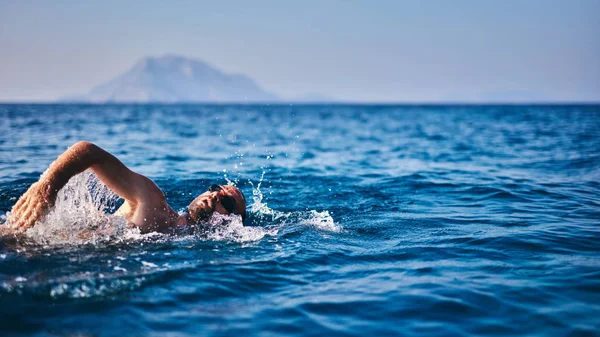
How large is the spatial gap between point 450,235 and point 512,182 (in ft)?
20.3

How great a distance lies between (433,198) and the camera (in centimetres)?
1052

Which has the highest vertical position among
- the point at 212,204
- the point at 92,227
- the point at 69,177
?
the point at 69,177

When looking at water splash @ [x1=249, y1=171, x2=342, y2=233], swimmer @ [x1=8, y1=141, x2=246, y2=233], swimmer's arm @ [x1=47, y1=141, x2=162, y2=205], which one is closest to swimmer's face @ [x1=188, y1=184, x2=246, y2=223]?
swimmer @ [x1=8, y1=141, x2=246, y2=233]

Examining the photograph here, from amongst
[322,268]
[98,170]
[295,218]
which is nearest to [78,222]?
[98,170]

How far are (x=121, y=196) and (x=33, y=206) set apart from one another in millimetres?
958

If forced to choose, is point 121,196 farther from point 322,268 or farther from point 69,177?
→ point 322,268

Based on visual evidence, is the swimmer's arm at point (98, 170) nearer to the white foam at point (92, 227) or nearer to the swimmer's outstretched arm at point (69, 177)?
the swimmer's outstretched arm at point (69, 177)

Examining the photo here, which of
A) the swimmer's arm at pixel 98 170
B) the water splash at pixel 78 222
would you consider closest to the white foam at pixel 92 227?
the water splash at pixel 78 222

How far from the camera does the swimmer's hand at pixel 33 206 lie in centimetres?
529

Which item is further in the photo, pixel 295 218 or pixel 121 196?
pixel 295 218

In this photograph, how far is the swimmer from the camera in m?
5.26

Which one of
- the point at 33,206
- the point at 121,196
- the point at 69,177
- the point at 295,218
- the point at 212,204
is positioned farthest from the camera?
the point at 295,218

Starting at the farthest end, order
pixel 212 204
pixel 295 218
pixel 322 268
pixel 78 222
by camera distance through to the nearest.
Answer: pixel 295 218 < pixel 212 204 < pixel 78 222 < pixel 322 268

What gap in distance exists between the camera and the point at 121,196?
5980mm
